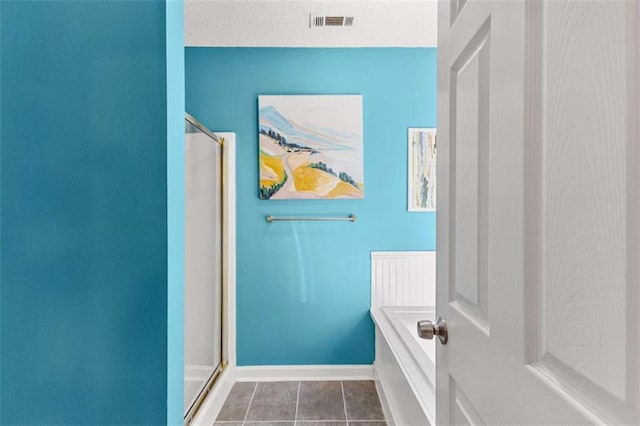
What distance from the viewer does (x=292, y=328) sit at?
2.43 m

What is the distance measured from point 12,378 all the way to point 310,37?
2.21m

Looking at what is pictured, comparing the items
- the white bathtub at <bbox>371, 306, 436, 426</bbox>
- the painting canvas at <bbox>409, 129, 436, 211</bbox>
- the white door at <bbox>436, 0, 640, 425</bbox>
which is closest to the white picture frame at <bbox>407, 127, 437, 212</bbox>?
the painting canvas at <bbox>409, 129, 436, 211</bbox>

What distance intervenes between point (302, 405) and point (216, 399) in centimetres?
50

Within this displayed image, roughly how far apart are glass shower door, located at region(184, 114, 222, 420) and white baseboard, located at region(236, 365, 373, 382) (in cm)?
24

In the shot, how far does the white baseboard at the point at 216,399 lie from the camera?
1.80 meters

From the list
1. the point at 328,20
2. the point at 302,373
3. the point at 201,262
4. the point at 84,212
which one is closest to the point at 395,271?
the point at 302,373

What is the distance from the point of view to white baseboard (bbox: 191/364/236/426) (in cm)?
180

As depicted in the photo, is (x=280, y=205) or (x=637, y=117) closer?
(x=637, y=117)

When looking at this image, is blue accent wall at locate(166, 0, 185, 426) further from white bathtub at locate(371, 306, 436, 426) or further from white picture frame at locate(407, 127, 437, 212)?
white picture frame at locate(407, 127, 437, 212)

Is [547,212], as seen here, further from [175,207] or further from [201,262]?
[201,262]

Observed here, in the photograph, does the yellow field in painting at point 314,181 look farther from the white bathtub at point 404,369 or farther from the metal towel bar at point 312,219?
the white bathtub at point 404,369

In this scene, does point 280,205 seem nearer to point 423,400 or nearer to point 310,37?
point 310,37

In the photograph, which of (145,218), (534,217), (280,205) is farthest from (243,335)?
(534,217)

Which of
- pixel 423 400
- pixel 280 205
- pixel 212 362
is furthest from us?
pixel 280 205
